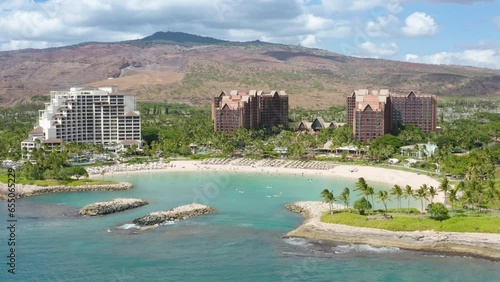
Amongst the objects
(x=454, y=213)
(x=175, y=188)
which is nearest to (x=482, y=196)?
(x=454, y=213)

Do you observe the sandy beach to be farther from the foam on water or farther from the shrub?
the foam on water

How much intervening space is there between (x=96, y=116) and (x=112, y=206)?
173 feet

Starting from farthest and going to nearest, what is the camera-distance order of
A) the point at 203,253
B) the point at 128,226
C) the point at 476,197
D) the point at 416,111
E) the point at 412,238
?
the point at 416,111
the point at 476,197
the point at 128,226
the point at 412,238
the point at 203,253

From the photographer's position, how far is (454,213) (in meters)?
53.5

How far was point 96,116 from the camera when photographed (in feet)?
363

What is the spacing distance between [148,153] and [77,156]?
492 inches

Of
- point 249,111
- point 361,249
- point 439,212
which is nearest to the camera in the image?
point 361,249

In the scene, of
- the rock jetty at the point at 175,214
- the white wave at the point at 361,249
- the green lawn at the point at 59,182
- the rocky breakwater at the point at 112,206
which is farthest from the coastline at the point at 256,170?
the white wave at the point at 361,249

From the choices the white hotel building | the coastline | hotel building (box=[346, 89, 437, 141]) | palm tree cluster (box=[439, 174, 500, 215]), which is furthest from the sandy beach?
palm tree cluster (box=[439, 174, 500, 215])

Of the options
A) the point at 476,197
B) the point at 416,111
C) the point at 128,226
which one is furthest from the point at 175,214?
the point at 416,111

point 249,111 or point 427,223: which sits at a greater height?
point 249,111

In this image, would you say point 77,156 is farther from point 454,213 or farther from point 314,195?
point 454,213

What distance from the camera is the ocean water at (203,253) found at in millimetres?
41250

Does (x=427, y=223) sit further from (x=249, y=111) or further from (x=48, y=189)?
(x=249, y=111)
